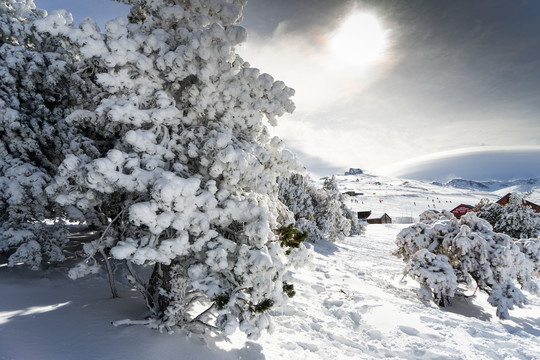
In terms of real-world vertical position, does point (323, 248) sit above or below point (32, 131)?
below

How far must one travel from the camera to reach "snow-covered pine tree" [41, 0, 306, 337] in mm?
4199

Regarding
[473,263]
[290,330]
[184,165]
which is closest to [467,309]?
[473,263]

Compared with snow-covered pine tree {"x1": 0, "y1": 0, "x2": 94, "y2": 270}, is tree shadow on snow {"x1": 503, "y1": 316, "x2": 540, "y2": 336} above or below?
below

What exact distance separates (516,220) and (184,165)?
26044 mm

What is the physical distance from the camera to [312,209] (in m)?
22.1

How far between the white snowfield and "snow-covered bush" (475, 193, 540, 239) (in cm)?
1413

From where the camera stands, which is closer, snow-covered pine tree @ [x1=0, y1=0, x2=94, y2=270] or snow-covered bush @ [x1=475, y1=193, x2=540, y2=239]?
snow-covered pine tree @ [x1=0, y1=0, x2=94, y2=270]

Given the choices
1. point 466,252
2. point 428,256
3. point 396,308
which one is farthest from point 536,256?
point 396,308

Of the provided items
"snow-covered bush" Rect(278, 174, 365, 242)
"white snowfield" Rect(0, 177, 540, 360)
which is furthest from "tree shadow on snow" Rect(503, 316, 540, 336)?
"snow-covered bush" Rect(278, 174, 365, 242)

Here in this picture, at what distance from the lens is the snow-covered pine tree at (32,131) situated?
20.2 ft

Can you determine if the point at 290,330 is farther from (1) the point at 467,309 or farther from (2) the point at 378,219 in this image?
(2) the point at 378,219

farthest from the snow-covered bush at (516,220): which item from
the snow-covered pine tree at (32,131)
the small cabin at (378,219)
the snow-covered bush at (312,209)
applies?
the small cabin at (378,219)

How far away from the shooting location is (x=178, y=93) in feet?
19.0

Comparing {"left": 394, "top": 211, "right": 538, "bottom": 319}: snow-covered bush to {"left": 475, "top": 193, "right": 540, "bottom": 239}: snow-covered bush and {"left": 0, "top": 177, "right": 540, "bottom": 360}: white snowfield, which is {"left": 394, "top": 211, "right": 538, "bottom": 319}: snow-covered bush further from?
{"left": 475, "top": 193, "right": 540, "bottom": 239}: snow-covered bush
